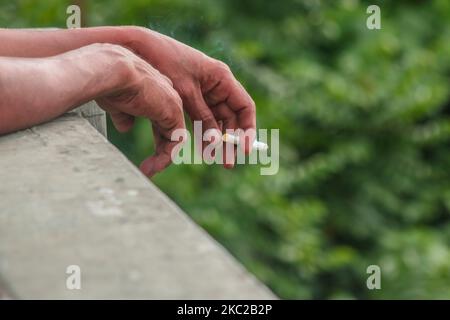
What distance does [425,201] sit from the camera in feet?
14.5

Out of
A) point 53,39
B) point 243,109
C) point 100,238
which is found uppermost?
point 53,39

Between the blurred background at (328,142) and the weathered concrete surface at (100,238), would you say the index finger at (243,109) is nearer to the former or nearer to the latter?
the weathered concrete surface at (100,238)

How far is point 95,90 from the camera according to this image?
167 centimetres

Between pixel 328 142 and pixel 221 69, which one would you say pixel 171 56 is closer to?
pixel 221 69

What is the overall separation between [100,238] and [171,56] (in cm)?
81

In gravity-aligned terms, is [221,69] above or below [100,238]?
above

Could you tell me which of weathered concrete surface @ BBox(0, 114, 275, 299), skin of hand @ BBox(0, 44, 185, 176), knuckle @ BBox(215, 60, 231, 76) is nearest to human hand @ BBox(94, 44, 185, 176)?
skin of hand @ BBox(0, 44, 185, 176)

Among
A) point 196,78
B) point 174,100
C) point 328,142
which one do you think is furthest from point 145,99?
point 328,142

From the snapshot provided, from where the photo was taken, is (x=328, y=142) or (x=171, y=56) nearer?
(x=171, y=56)

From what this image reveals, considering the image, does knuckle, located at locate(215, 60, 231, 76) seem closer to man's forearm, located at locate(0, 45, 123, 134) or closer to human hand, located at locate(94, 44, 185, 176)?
human hand, located at locate(94, 44, 185, 176)

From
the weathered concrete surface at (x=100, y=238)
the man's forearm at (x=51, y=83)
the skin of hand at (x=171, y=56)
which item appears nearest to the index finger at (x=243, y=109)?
the skin of hand at (x=171, y=56)

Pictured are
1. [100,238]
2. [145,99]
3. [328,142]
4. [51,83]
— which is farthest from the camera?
[328,142]

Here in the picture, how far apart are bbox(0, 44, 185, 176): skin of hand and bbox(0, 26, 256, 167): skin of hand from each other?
2.8 inches

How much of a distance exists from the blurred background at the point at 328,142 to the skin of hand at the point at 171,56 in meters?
1.57
